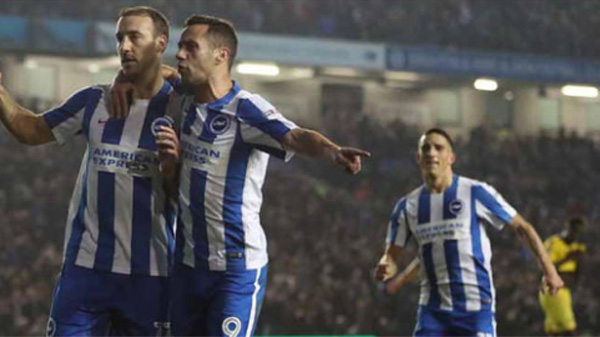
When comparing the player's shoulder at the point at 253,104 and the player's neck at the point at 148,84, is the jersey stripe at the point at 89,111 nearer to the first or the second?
the player's neck at the point at 148,84

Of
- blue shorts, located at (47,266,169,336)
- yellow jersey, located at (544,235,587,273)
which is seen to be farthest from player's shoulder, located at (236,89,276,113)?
yellow jersey, located at (544,235,587,273)

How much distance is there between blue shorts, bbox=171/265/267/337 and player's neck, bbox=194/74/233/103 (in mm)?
626

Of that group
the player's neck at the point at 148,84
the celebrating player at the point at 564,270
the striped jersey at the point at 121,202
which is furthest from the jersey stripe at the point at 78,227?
the celebrating player at the point at 564,270

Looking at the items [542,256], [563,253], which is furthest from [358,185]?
[542,256]

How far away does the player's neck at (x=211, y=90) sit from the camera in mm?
3928

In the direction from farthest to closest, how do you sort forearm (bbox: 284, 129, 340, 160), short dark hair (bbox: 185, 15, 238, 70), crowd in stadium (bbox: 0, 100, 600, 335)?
crowd in stadium (bbox: 0, 100, 600, 335) < short dark hair (bbox: 185, 15, 238, 70) < forearm (bbox: 284, 129, 340, 160)

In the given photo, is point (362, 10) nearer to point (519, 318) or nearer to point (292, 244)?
point (292, 244)

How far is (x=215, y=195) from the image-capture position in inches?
152

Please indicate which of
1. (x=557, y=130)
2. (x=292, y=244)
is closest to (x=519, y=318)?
(x=292, y=244)

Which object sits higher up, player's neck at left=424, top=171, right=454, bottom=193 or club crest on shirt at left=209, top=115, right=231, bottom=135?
club crest on shirt at left=209, top=115, right=231, bottom=135

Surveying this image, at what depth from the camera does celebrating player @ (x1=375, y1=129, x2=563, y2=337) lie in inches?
217

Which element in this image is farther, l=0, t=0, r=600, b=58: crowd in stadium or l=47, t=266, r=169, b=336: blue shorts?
l=0, t=0, r=600, b=58: crowd in stadium

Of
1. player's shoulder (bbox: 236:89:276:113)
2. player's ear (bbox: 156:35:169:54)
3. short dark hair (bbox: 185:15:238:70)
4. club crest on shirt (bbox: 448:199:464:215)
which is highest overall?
short dark hair (bbox: 185:15:238:70)

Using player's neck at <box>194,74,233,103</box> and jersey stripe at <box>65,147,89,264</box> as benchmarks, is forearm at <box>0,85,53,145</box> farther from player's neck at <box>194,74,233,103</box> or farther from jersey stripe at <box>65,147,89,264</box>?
player's neck at <box>194,74,233,103</box>
